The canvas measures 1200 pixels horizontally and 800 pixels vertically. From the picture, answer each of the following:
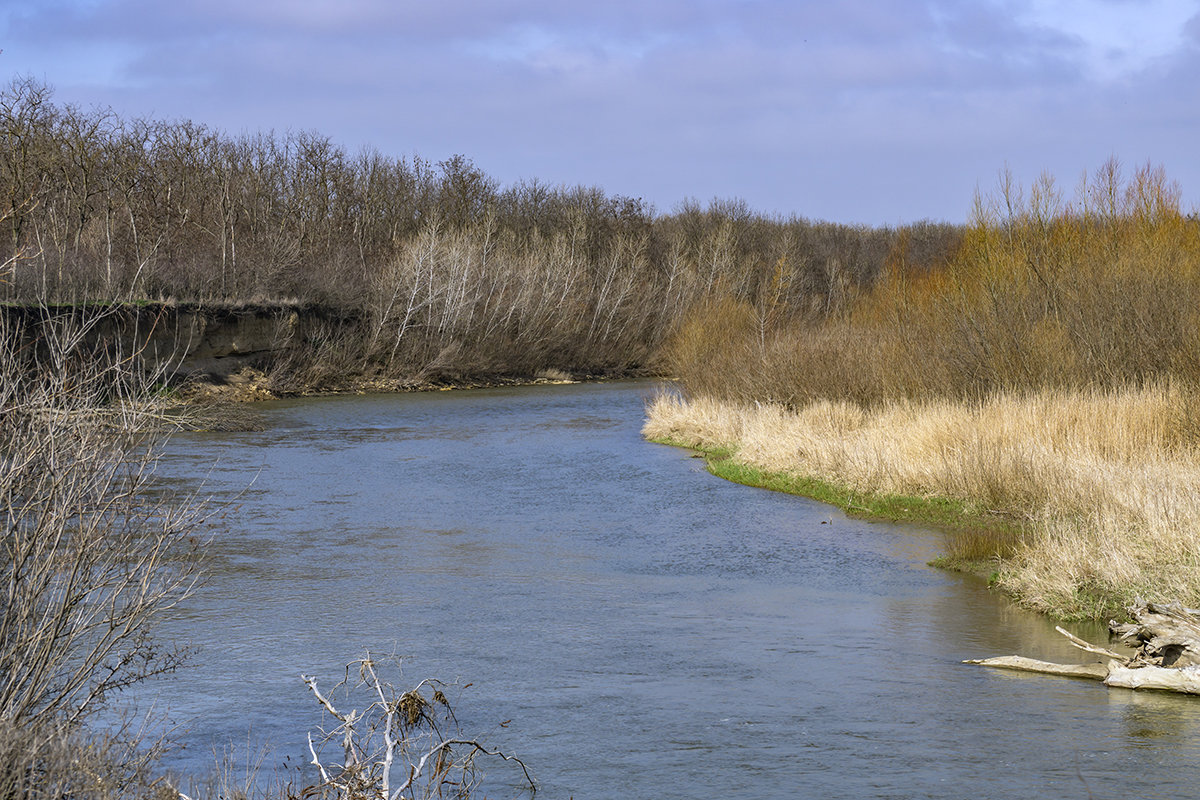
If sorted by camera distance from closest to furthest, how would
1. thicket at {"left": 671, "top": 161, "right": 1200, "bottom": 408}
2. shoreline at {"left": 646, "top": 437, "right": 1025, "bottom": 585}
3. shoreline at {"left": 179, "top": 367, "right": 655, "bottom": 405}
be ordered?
shoreline at {"left": 646, "top": 437, "right": 1025, "bottom": 585} < thicket at {"left": 671, "top": 161, "right": 1200, "bottom": 408} < shoreline at {"left": 179, "top": 367, "right": 655, "bottom": 405}

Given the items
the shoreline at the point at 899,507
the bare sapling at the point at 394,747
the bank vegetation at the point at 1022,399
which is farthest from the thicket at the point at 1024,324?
the bare sapling at the point at 394,747

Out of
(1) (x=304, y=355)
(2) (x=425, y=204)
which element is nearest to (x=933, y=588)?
(1) (x=304, y=355)

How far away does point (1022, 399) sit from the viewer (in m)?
21.4

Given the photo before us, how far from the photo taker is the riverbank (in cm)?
A: 1172

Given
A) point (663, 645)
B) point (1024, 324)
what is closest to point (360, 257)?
point (1024, 324)

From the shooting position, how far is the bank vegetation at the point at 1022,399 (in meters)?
12.5

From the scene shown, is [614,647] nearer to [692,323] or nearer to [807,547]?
[807,547]

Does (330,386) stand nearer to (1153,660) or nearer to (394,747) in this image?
(1153,660)

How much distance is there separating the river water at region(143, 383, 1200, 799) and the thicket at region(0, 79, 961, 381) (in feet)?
62.4

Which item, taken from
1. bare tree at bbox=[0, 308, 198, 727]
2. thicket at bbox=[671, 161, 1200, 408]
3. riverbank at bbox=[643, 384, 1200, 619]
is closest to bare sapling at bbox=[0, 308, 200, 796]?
bare tree at bbox=[0, 308, 198, 727]

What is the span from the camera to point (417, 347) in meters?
48.1

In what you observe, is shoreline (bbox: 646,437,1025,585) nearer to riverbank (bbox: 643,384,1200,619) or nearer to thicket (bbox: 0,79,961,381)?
riverbank (bbox: 643,384,1200,619)

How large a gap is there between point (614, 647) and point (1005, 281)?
17789mm

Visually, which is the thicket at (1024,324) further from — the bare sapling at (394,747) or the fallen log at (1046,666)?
the bare sapling at (394,747)
